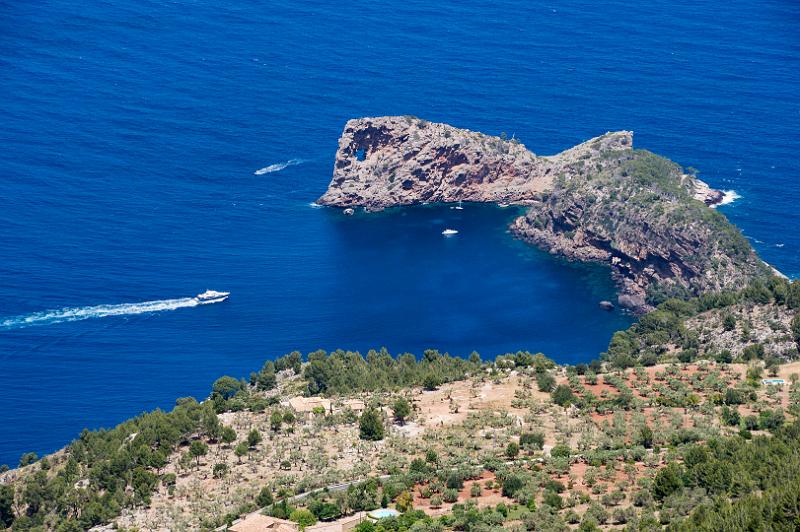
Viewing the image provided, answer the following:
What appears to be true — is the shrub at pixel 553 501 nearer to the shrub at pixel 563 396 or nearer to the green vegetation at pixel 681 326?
the shrub at pixel 563 396

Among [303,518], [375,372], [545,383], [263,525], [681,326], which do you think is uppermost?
[681,326]

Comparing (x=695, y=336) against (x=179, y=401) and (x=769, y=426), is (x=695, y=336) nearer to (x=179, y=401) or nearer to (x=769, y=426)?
(x=769, y=426)

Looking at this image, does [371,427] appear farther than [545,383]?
No

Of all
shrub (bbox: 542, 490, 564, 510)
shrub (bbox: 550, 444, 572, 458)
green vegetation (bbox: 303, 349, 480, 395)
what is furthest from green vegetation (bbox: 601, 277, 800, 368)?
shrub (bbox: 542, 490, 564, 510)

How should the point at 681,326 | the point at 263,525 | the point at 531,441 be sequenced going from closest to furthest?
the point at 263,525 → the point at 531,441 → the point at 681,326

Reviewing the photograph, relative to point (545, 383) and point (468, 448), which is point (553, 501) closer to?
point (468, 448)

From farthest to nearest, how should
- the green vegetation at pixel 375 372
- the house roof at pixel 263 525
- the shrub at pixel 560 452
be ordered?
the green vegetation at pixel 375 372
the shrub at pixel 560 452
the house roof at pixel 263 525

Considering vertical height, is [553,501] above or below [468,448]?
below

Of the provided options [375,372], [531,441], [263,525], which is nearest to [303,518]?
[263,525]

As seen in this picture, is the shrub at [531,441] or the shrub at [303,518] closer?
the shrub at [303,518]

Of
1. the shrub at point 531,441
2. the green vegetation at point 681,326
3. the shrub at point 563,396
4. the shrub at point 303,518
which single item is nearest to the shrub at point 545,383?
the shrub at point 563,396

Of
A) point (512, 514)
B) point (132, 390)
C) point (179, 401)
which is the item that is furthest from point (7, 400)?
point (512, 514)

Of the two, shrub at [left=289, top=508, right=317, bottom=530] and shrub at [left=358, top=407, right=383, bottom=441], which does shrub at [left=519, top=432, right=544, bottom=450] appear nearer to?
shrub at [left=358, top=407, right=383, bottom=441]
